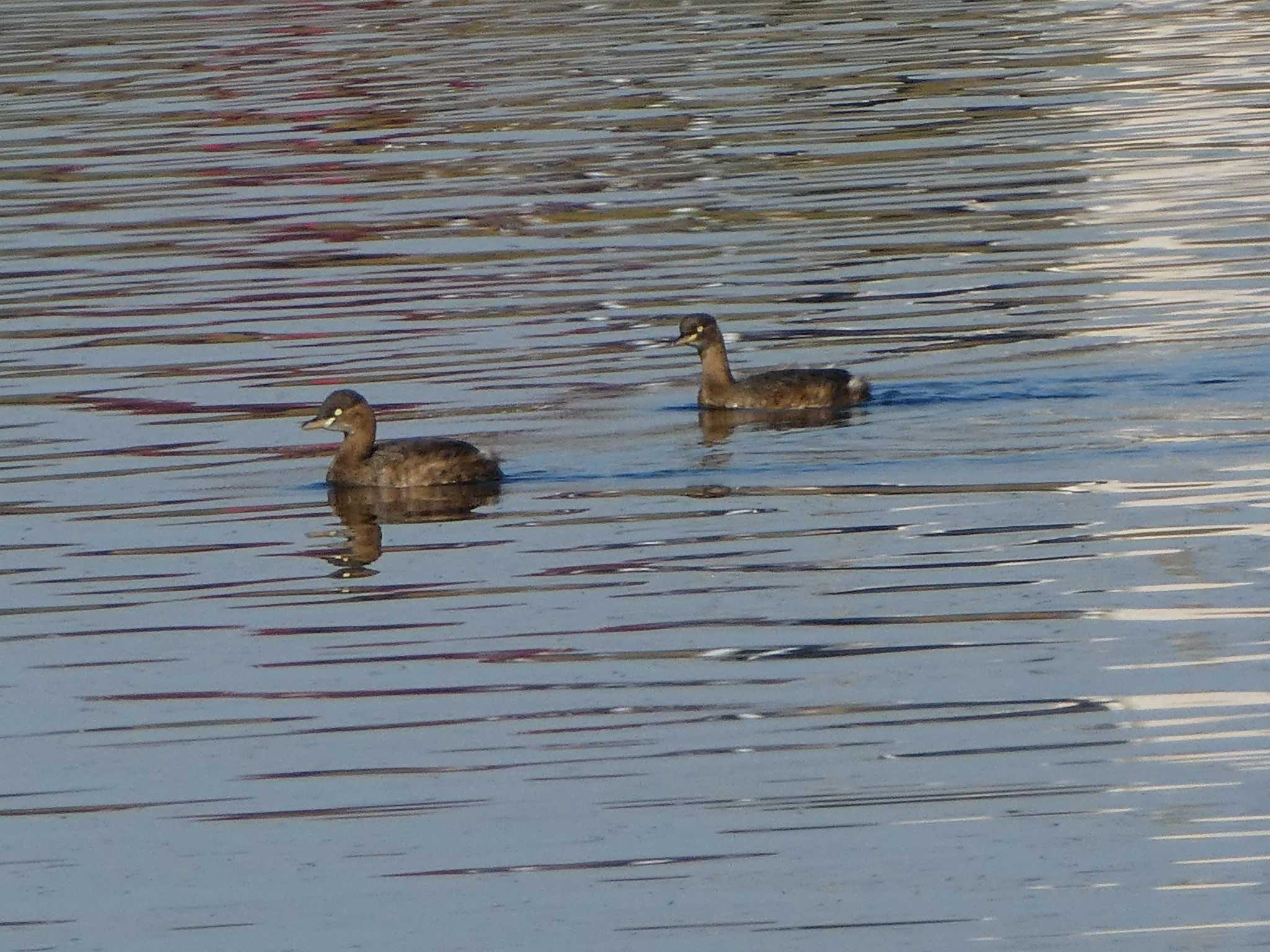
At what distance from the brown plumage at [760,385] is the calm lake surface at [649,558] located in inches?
8.0

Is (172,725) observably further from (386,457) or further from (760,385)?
(760,385)

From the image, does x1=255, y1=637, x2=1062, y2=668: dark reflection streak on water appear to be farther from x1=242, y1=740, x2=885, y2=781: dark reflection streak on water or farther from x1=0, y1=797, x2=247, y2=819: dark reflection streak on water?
x1=0, y1=797, x2=247, y2=819: dark reflection streak on water

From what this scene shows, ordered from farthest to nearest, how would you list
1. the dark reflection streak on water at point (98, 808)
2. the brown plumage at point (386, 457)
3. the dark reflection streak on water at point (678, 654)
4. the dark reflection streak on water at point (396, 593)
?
the brown plumage at point (386, 457)
the dark reflection streak on water at point (396, 593)
the dark reflection streak on water at point (678, 654)
the dark reflection streak on water at point (98, 808)

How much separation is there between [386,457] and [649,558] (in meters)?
2.59

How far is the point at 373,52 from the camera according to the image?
148 feet

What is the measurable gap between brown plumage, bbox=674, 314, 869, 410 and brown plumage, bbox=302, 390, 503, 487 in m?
2.21

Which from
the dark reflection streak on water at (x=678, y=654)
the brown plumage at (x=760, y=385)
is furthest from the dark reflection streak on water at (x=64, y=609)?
the brown plumage at (x=760, y=385)

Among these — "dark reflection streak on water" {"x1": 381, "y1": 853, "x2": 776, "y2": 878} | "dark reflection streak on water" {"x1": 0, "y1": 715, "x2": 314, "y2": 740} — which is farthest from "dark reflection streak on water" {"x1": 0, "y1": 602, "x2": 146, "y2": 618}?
"dark reflection streak on water" {"x1": 381, "y1": 853, "x2": 776, "y2": 878}

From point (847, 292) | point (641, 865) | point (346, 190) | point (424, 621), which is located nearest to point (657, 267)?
point (847, 292)

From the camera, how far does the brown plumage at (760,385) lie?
16.7 meters

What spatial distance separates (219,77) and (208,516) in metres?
27.0

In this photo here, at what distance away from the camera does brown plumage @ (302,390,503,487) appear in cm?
1520

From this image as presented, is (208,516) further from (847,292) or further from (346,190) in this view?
(346,190)

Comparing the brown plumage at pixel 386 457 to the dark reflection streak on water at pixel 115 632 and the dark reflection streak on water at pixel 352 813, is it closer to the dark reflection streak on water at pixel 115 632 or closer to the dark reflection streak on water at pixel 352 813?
the dark reflection streak on water at pixel 115 632
